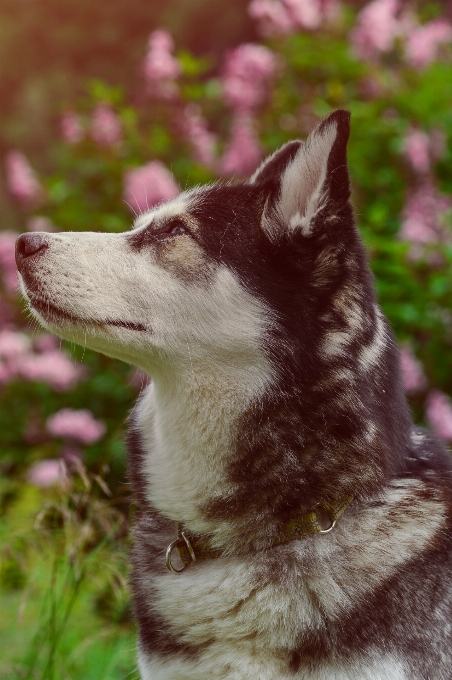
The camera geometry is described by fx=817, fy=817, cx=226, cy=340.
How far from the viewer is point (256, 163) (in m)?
5.30

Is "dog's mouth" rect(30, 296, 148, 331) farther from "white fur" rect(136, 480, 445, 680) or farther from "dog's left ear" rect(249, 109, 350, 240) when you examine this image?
"white fur" rect(136, 480, 445, 680)

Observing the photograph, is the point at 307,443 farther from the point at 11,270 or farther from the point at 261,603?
the point at 11,270

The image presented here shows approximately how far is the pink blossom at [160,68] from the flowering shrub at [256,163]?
11 millimetres

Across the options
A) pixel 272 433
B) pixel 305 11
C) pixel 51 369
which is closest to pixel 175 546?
pixel 272 433

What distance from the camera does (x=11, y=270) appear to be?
528cm

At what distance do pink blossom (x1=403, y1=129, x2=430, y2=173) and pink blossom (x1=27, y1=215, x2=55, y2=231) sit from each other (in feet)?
7.74

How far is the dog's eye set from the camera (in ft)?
8.52

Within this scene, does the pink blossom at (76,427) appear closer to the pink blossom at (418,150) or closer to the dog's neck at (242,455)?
the dog's neck at (242,455)

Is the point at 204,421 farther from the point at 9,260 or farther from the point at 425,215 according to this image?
the point at 9,260

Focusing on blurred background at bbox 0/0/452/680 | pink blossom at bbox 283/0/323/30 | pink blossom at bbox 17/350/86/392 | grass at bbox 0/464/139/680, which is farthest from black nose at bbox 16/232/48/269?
pink blossom at bbox 283/0/323/30

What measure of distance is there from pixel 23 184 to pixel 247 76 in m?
1.71

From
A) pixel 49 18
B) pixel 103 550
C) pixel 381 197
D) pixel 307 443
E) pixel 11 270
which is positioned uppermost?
pixel 49 18

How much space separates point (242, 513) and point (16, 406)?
10.7 feet

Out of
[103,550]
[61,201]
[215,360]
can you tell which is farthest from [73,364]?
[215,360]
